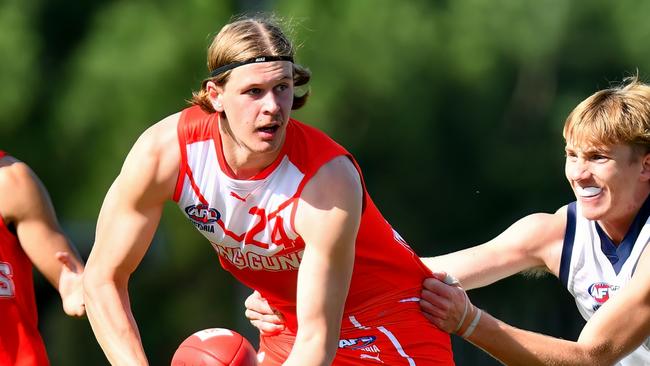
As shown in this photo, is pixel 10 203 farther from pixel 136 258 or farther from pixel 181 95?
pixel 181 95

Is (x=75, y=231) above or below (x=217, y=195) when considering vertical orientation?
below

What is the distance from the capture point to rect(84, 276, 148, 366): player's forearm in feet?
12.7

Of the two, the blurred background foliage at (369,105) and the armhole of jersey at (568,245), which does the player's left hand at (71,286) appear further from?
the blurred background foliage at (369,105)

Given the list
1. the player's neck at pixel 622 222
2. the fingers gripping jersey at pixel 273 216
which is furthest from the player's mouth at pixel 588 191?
the fingers gripping jersey at pixel 273 216

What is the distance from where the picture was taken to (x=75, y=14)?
33.7 feet

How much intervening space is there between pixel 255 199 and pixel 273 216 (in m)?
0.09

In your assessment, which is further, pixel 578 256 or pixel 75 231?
pixel 75 231

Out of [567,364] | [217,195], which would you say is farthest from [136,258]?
[567,364]

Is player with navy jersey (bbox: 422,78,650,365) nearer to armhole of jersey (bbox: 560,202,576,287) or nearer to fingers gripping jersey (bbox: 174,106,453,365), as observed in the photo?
armhole of jersey (bbox: 560,202,576,287)

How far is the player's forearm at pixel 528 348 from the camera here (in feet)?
13.4

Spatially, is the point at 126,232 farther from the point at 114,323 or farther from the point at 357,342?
the point at 357,342

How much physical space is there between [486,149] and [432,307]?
686 cm

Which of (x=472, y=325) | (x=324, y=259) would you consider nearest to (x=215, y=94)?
(x=324, y=259)

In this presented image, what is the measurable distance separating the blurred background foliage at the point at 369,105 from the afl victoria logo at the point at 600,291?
5.40 m
